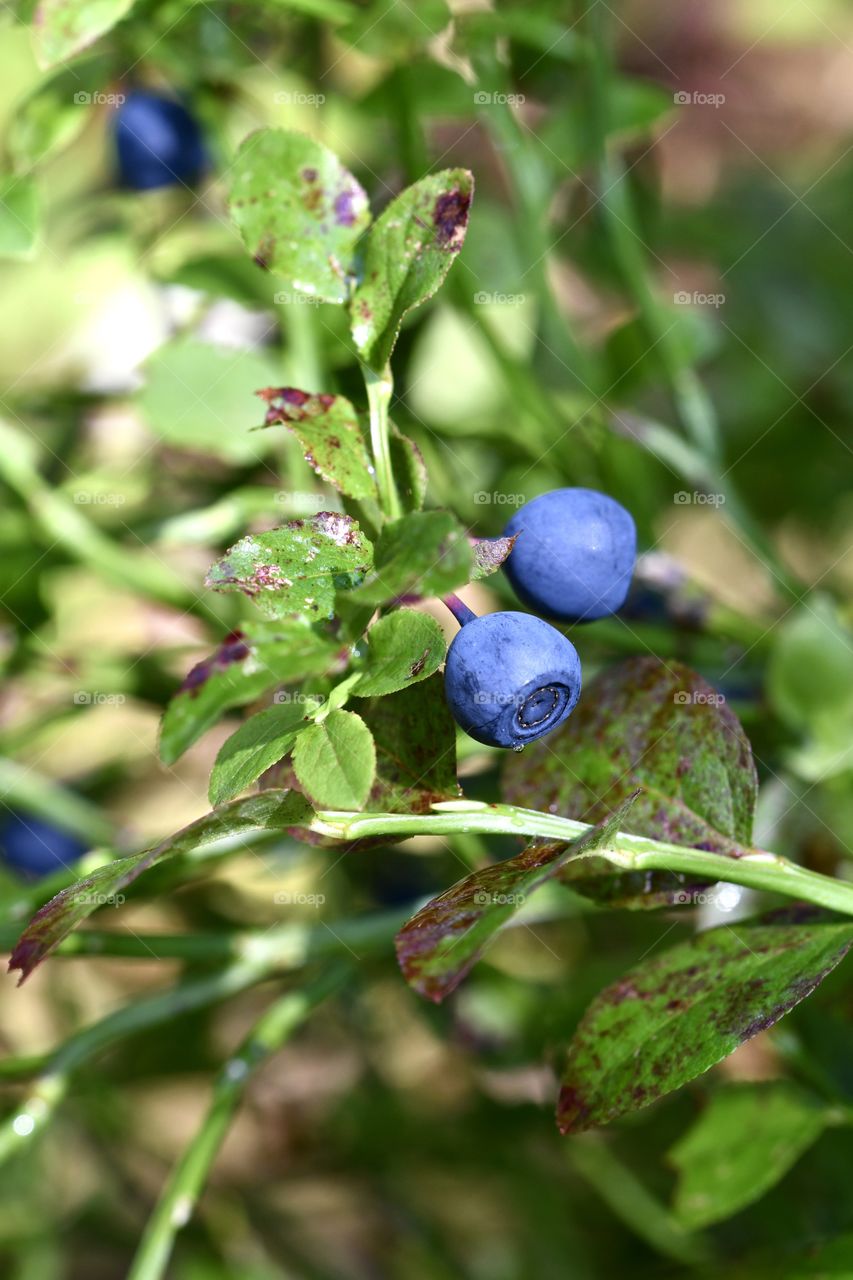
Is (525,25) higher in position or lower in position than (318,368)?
higher

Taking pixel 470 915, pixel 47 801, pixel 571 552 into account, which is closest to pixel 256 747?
pixel 470 915

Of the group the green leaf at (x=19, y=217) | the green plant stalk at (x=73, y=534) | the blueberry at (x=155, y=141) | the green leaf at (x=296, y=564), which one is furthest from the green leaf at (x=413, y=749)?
the blueberry at (x=155, y=141)

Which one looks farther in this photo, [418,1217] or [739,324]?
[739,324]

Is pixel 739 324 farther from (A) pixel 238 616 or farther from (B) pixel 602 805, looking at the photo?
(B) pixel 602 805

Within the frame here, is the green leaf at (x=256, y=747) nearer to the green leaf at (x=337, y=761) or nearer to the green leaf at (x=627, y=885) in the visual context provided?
the green leaf at (x=337, y=761)

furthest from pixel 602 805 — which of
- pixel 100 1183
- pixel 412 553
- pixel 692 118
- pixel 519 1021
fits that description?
pixel 692 118

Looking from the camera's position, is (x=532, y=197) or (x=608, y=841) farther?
(x=532, y=197)

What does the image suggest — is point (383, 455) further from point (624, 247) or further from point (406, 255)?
point (624, 247)
